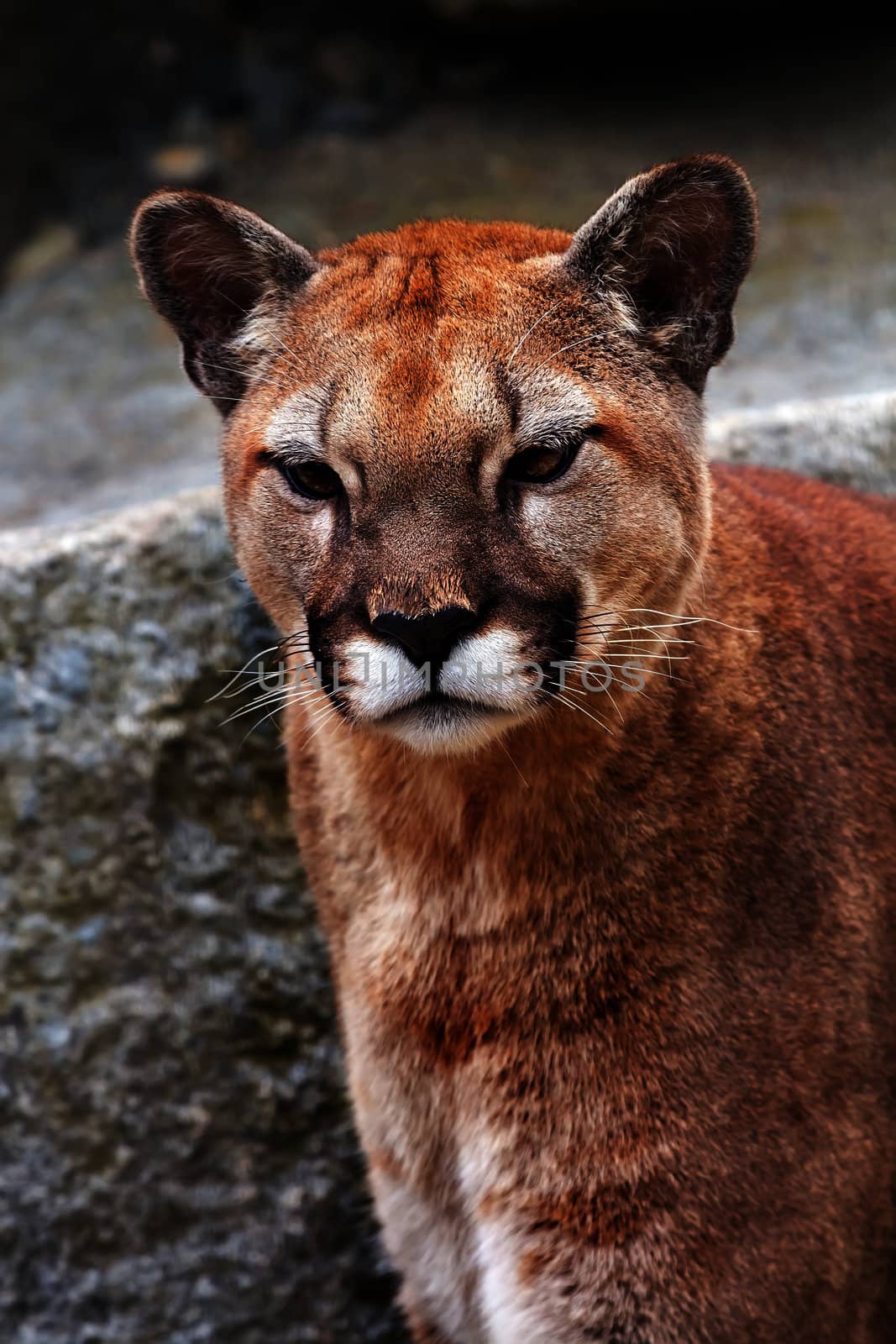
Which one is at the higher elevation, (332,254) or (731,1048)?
(332,254)

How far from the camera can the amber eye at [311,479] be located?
2465 millimetres

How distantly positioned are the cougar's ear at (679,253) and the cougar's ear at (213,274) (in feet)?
1.83

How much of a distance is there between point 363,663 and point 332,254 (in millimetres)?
967

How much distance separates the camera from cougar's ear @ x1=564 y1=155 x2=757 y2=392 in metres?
Result: 2.51

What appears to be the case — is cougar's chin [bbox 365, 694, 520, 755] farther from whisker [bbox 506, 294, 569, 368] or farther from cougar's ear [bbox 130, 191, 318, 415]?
cougar's ear [bbox 130, 191, 318, 415]

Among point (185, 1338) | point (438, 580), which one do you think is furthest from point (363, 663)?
point (185, 1338)

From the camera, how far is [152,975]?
369cm

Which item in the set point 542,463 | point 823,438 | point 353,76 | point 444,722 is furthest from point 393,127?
point 444,722

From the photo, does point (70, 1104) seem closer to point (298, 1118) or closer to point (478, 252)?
point (298, 1118)

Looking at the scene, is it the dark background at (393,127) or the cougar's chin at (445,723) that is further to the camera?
the dark background at (393,127)

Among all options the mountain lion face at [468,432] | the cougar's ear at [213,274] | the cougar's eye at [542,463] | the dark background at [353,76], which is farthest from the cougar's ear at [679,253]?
the dark background at [353,76]

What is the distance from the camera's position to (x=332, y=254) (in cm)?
283

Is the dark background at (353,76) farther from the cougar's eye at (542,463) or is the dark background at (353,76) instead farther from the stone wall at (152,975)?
the cougar's eye at (542,463)

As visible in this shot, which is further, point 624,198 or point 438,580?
point 624,198
